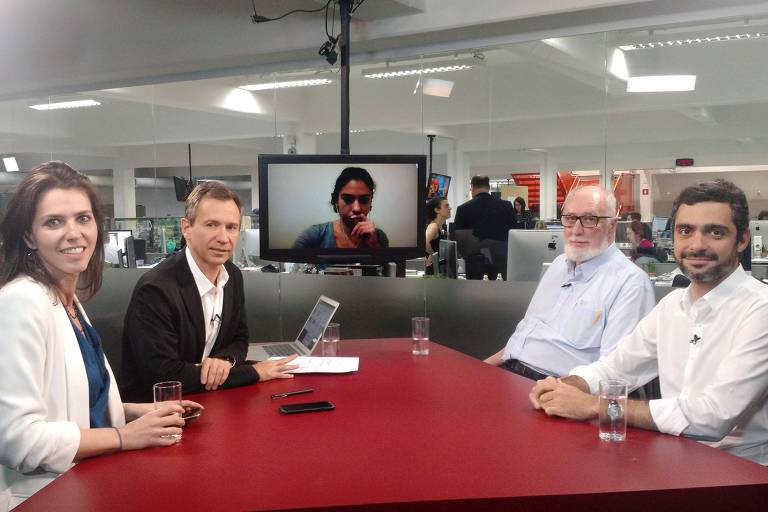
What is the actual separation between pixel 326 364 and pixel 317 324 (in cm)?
21

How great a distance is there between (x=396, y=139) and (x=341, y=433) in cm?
354

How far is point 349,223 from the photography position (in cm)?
333

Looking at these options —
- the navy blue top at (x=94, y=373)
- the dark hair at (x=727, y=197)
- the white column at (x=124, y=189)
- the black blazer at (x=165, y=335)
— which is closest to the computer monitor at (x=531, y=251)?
Answer: the dark hair at (x=727, y=197)

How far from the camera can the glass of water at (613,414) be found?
169 cm

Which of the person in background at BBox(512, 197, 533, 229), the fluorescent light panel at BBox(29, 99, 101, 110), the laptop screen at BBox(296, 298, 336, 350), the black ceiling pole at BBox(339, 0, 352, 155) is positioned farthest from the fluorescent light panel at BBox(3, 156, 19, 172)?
the laptop screen at BBox(296, 298, 336, 350)

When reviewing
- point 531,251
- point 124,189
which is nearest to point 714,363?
point 531,251

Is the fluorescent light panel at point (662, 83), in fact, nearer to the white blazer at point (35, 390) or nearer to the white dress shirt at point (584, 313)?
the white dress shirt at point (584, 313)

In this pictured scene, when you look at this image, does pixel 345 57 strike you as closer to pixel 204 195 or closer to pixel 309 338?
pixel 204 195

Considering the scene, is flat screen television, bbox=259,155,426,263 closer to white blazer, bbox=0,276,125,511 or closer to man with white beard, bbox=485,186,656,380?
man with white beard, bbox=485,186,656,380

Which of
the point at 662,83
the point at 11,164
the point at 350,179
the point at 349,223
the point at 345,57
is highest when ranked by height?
the point at 345,57

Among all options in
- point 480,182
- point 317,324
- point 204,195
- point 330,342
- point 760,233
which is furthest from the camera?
point 760,233

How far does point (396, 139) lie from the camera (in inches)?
Result: 197

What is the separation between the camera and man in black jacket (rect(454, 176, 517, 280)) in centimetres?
473

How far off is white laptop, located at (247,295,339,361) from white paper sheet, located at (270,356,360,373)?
2.0 inches
